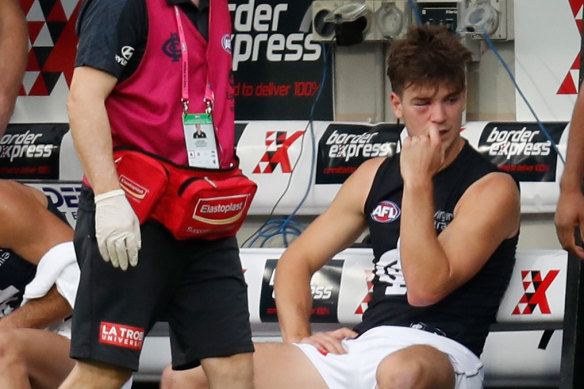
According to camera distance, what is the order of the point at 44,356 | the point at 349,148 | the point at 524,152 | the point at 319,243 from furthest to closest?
the point at 349,148 → the point at 524,152 → the point at 319,243 → the point at 44,356

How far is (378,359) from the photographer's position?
12.5ft

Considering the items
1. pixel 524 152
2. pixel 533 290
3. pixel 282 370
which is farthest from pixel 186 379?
pixel 524 152

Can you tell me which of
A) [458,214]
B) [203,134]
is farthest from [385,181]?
[203,134]

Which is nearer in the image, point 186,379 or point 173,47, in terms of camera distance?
point 173,47

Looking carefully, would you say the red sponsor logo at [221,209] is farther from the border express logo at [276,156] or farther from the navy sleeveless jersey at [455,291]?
the border express logo at [276,156]

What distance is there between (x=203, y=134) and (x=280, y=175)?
225cm

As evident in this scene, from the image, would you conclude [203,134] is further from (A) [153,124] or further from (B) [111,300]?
(B) [111,300]

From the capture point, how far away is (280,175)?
5574 mm

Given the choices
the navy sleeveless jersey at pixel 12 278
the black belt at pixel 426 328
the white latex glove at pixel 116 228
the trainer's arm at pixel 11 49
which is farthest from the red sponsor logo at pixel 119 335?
the trainer's arm at pixel 11 49

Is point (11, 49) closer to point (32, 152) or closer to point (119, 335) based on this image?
point (32, 152)

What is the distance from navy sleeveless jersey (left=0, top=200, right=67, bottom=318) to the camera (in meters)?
4.25

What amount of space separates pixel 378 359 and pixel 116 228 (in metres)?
1.07

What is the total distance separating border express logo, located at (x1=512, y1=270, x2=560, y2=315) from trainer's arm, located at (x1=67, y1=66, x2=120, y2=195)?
1791 mm

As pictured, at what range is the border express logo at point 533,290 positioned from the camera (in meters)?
4.39
